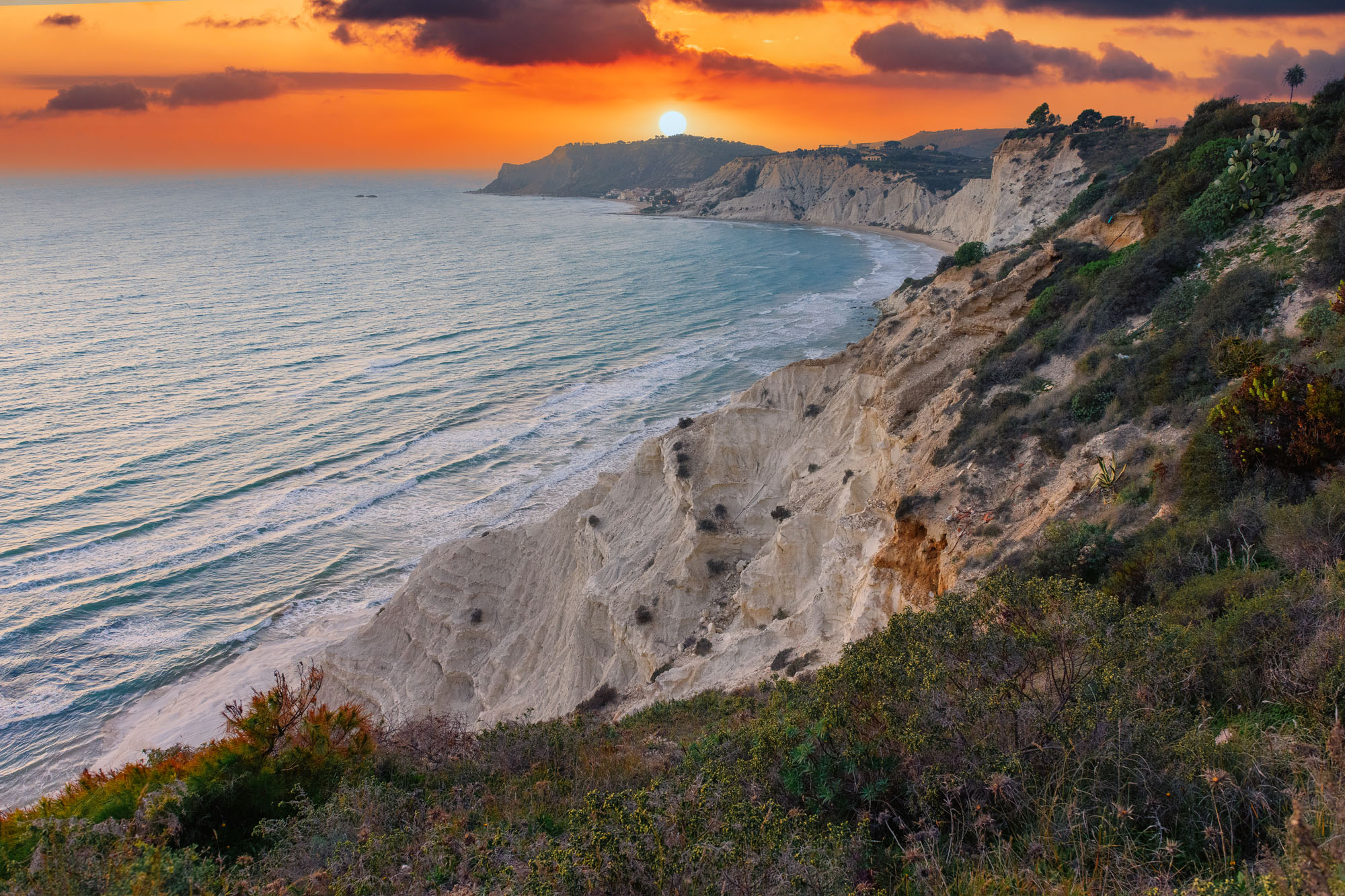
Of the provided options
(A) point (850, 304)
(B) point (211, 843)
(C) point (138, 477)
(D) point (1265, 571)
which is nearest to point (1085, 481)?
(D) point (1265, 571)

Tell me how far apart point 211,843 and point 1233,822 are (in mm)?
10415

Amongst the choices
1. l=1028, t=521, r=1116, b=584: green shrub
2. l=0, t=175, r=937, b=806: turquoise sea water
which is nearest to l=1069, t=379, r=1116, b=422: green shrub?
l=1028, t=521, r=1116, b=584: green shrub

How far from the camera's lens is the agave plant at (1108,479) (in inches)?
500

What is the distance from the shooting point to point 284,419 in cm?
4209

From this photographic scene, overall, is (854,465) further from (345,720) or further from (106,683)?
(106,683)

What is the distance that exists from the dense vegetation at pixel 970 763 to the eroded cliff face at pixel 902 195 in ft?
228

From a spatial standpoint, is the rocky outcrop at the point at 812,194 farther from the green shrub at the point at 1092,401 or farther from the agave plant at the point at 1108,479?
the agave plant at the point at 1108,479

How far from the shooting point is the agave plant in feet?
41.7

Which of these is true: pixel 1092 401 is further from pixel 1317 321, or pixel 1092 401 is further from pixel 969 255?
pixel 969 255

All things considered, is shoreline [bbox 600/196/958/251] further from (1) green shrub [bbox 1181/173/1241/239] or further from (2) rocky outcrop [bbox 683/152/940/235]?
(1) green shrub [bbox 1181/173/1241/239]

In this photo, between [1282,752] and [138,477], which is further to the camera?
[138,477]

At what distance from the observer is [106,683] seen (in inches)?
938

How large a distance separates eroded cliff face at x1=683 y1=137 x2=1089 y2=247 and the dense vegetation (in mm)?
69442

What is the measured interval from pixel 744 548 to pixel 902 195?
131 metres
